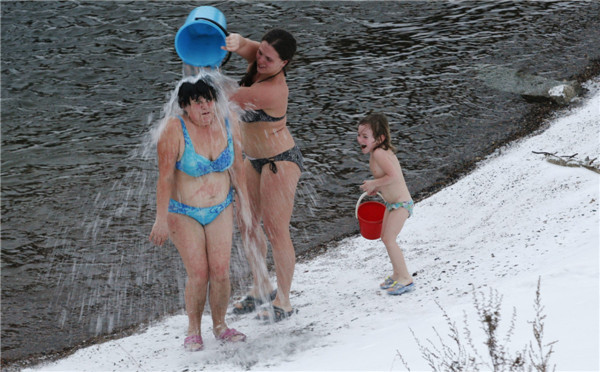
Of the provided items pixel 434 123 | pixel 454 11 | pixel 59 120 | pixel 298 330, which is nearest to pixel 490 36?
pixel 454 11

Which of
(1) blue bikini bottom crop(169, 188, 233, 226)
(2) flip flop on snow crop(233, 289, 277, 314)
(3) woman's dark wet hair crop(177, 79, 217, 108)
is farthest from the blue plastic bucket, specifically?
(2) flip flop on snow crop(233, 289, 277, 314)

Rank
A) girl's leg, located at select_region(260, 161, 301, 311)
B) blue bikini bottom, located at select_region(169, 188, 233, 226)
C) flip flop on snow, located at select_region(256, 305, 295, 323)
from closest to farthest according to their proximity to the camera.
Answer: blue bikini bottom, located at select_region(169, 188, 233, 226)
girl's leg, located at select_region(260, 161, 301, 311)
flip flop on snow, located at select_region(256, 305, 295, 323)

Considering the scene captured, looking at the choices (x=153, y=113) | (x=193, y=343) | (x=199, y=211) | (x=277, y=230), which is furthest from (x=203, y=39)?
(x=153, y=113)

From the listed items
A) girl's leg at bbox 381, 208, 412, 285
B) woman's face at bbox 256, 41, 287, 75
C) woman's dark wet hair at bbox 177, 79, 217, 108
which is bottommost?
girl's leg at bbox 381, 208, 412, 285

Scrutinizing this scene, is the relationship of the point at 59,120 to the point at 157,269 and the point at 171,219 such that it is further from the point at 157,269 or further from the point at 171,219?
the point at 171,219

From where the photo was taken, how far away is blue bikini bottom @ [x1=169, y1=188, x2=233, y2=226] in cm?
453

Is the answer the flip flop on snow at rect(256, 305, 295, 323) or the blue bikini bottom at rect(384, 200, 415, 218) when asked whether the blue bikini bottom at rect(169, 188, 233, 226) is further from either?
the blue bikini bottom at rect(384, 200, 415, 218)

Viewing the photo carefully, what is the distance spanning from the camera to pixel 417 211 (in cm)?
670

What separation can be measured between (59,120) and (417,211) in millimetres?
5967

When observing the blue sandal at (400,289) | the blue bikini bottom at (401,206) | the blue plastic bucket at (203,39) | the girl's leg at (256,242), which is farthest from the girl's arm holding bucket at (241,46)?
the blue sandal at (400,289)

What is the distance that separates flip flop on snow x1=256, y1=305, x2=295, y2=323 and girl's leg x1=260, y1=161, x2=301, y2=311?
3 centimetres

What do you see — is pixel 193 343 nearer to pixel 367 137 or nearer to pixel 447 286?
pixel 447 286

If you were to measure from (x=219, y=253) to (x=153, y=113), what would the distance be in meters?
5.92

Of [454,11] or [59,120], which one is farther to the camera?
[454,11]
